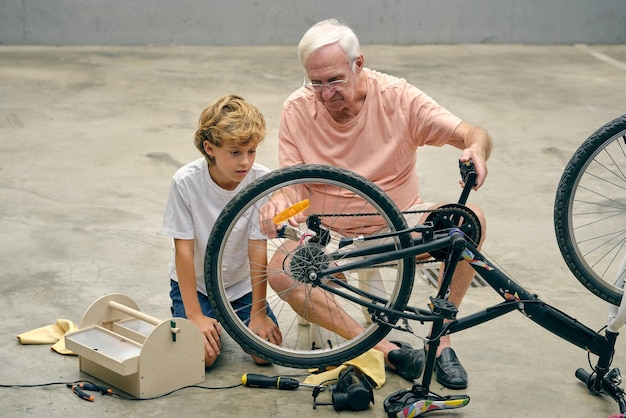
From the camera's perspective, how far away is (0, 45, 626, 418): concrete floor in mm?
2730

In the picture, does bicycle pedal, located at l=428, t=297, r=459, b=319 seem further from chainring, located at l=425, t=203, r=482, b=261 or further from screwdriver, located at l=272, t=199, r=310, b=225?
screwdriver, located at l=272, t=199, r=310, b=225

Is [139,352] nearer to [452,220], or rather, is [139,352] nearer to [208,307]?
[208,307]

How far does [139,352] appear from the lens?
105 inches

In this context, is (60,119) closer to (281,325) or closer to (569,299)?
(281,325)

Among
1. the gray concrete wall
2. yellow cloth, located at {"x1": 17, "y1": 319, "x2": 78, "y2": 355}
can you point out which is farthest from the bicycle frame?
the gray concrete wall

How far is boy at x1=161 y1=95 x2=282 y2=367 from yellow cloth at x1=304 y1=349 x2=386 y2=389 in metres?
0.17

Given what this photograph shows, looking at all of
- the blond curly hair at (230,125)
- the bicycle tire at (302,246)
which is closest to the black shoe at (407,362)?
the bicycle tire at (302,246)

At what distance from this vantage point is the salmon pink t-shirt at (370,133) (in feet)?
9.78

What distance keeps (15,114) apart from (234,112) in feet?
11.6

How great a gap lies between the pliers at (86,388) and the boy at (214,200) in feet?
1.06

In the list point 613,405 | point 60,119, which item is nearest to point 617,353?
point 613,405

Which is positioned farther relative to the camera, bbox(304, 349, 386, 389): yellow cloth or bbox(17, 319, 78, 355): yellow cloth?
bbox(17, 319, 78, 355): yellow cloth

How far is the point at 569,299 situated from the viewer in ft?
11.2

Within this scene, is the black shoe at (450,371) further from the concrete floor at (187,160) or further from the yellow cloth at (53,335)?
the yellow cloth at (53,335)
